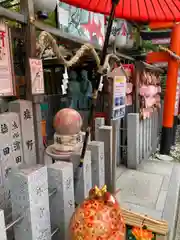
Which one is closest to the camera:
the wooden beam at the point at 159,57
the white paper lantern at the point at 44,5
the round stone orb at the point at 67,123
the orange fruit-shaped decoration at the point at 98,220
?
the orange fruit-shaped decoration at the point at 98,220

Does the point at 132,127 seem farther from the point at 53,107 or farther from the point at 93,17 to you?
the point at 93,17

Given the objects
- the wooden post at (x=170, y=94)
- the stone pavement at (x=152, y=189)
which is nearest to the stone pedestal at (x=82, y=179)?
the stone pavement at (x=152, y=189)

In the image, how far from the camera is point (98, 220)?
1209 millimetres

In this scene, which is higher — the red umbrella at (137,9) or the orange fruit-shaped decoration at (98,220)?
the red umbrella at (137,9)

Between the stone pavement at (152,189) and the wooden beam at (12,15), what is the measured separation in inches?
109

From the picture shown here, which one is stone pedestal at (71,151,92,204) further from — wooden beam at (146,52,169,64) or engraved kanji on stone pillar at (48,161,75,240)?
wooden beam at (146,52,169,64)

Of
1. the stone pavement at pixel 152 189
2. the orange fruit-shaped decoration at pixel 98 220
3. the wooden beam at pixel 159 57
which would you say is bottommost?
the stone pavement at pixel 152 189

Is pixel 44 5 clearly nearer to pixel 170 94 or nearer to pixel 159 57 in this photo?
pixel 159 57

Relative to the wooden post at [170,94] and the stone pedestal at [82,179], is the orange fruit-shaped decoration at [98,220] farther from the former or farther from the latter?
the wooden post at [170,94]

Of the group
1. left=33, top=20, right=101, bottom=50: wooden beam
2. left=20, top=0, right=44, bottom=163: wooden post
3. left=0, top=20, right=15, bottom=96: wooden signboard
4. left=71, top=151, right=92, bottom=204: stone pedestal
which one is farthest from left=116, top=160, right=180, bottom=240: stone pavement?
left=33, top=20, right=101, bottom=50: wooden beam

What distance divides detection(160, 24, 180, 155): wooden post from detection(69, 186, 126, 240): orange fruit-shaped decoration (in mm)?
4524

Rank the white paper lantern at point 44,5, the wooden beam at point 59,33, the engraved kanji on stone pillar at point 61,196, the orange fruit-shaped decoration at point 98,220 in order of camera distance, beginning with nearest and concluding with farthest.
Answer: the orange fruit-shaped decoration at point 98,220, the engraved kanji on stone pillar at point 61,196, the wooden beam at point 59,33, the white paper lantern at point 44,5

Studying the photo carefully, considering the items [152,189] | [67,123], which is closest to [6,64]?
[67,123]

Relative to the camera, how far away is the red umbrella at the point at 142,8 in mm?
1757
